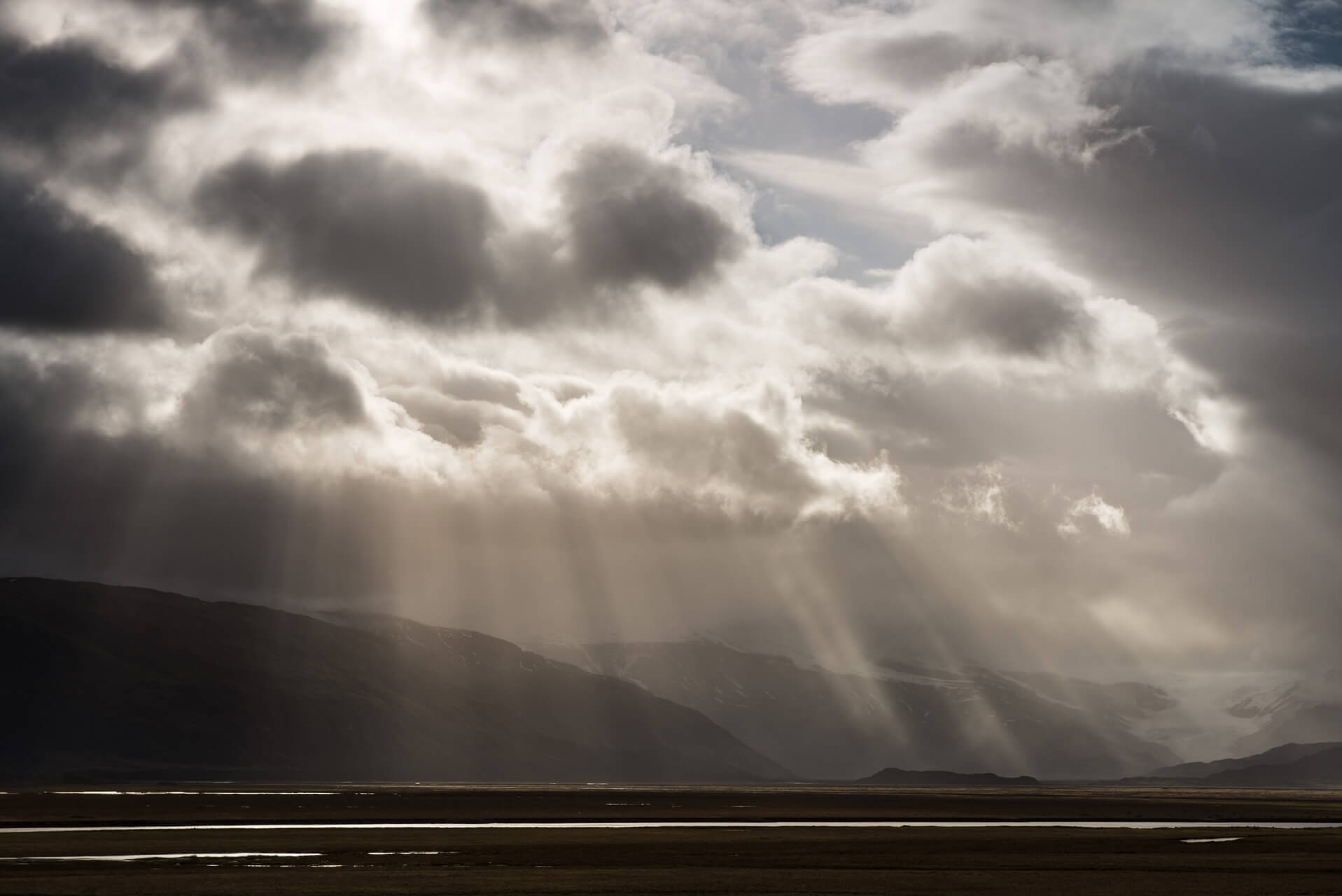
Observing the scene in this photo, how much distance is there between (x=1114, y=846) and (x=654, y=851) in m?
39.0

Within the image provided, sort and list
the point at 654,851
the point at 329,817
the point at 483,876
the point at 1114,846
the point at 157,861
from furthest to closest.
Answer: the point at 329,817, the point at 1114,846, the point at 654,851, the point at 157,861, the point at 483,876

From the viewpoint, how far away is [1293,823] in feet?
529

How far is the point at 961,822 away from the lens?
15488 centimetres

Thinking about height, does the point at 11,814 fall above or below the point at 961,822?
above

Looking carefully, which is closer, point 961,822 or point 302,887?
point 302,887

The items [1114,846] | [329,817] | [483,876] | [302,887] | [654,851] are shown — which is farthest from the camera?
[329,817]

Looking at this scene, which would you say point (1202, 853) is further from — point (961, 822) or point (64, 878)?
point (64, 878)

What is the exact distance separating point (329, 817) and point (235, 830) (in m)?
28.4

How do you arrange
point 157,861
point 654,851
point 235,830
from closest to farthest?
point 157,861
point 654,851
point 235,830

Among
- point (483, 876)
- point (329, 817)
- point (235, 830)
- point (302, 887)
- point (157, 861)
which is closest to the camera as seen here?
point (302, 887)

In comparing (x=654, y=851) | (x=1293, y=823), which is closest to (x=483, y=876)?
(x=654, y=851)

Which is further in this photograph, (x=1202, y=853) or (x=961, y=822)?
(x=961, y=822)

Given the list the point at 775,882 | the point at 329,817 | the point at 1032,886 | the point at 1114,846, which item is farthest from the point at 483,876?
the point at 329,817

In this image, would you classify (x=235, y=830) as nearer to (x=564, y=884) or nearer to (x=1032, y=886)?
(x=564, y=884)
